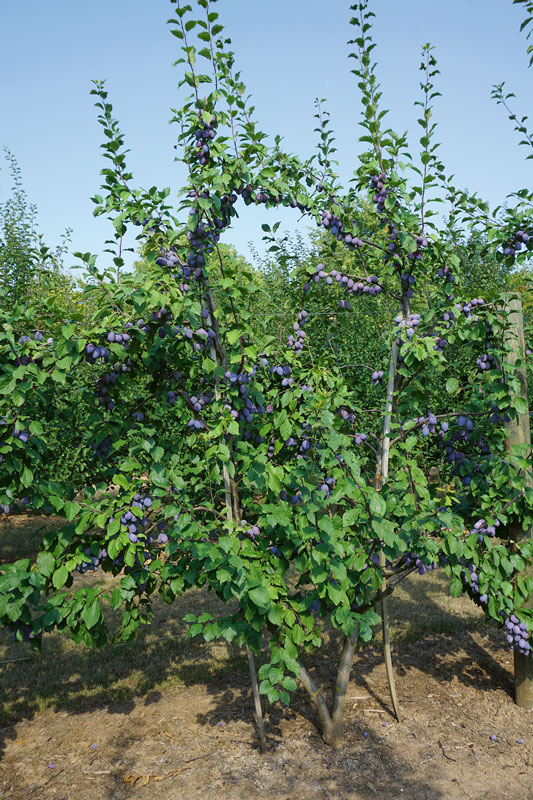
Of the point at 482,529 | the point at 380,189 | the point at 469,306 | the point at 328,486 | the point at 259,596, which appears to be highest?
the point at 380,189

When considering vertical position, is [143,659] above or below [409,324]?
below

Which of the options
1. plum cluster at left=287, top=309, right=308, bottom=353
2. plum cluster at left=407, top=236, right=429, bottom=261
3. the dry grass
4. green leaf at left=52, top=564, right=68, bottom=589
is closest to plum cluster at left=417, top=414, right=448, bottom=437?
plum cluster at left=287, top=309, right=308, bottom=353

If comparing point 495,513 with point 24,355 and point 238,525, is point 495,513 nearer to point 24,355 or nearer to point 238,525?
point 238,525

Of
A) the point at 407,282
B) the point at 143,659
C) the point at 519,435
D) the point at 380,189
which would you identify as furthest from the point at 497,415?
the point at 143,659

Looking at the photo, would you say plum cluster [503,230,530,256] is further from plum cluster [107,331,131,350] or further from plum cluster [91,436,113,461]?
plum cluster [91,436,113,461]

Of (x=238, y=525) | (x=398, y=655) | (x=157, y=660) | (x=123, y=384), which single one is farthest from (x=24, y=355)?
(x=398, y=655)

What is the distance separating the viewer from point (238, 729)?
4238 millimetres

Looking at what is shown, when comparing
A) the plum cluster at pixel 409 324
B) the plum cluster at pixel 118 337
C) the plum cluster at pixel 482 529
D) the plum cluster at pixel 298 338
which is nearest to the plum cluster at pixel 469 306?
the plum cluster at pixel 409 324

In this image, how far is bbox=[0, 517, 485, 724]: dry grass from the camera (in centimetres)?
495

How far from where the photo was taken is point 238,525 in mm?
3369

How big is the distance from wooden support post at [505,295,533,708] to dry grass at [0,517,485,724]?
155cm

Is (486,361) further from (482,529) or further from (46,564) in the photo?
(46,564)

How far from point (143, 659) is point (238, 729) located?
1739 mm

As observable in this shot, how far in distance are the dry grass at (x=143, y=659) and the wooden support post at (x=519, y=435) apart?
61.2 inches
